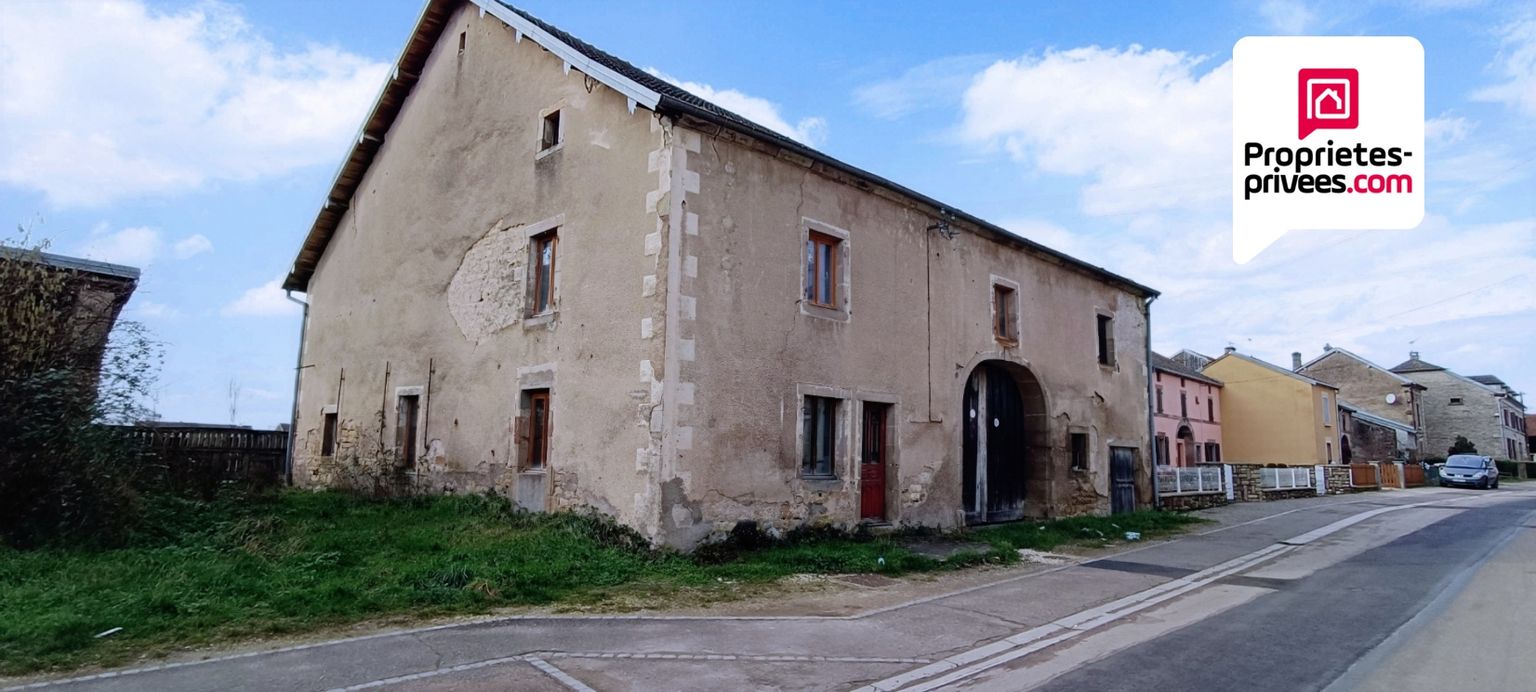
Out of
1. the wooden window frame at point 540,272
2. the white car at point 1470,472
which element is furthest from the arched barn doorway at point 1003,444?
the white car at point 1470,472

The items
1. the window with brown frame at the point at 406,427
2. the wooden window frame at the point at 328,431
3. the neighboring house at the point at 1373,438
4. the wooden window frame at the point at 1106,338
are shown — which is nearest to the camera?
the window with brown frame at the point at 406,427

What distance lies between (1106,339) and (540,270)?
13.4m

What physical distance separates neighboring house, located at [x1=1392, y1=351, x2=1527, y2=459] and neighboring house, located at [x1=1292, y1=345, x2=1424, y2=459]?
427cm

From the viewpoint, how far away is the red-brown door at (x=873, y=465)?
503 inches

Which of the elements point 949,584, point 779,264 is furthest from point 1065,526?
point 779,264

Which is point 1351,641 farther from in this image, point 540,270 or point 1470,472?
point 1470,472

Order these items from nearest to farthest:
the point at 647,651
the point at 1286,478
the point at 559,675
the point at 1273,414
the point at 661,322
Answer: the point at 559,675 < the point at 647,651 < the point at 661,322 < the point at 1286,478 < the point at 1273,414

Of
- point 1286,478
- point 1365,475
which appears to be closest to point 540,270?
point 1286,478

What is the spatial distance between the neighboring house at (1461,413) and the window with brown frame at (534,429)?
67.0 meters

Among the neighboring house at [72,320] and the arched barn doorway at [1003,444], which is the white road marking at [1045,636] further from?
the neighboring house at [72,320]

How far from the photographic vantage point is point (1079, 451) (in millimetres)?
17906

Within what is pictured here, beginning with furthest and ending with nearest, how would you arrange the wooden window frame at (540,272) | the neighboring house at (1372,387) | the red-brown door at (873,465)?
1. the neighboring house at (1372,387)
2. the red-brown door at (873,465)
3. the wooden window frame at (540,272)

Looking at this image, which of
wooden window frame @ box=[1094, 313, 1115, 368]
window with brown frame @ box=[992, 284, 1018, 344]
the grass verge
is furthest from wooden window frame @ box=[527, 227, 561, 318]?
wooden window frame @ box=[1094, 313, 1115, 368]

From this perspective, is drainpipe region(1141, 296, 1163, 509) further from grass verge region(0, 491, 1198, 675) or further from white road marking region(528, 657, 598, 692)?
white road marking region(528, 657, 598, 692)
